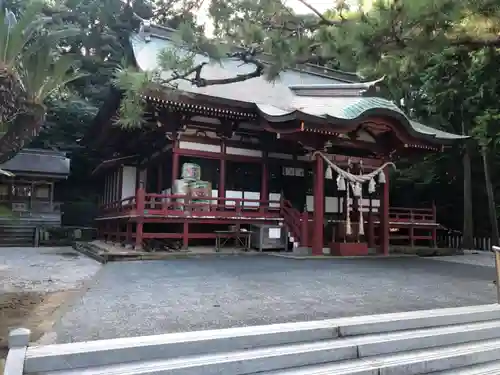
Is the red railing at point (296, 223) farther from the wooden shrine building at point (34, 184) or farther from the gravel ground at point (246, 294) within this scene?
the wooden shrine building at point (34, 184)

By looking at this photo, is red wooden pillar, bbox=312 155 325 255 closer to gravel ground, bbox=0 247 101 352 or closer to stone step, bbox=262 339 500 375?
gravel ground, bbox=0 247 101 352

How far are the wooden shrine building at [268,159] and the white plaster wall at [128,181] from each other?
5.75 feet

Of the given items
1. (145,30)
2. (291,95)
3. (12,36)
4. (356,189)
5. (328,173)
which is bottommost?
(356,189)

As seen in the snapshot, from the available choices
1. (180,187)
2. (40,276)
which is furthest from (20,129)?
(180,187)

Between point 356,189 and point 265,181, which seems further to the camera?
point 265,181

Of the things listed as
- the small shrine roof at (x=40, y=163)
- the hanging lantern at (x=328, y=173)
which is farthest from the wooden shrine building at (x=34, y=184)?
the hanging lantern at (x=328, y=173)

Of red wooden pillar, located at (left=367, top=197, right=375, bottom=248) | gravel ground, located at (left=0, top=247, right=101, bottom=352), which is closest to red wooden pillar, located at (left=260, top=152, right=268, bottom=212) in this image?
red wooden pillar, located at (left=367, top=197, right=375, bottom=248)

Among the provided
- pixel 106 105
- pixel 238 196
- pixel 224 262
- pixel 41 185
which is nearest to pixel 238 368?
pixel 224 262

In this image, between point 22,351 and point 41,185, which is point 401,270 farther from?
point 41,185

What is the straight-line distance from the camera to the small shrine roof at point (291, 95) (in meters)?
11.4

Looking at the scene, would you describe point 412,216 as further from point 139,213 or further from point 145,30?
point 145,30

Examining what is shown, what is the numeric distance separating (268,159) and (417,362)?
1048 cm

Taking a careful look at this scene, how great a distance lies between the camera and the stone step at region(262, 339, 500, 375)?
10.6ft

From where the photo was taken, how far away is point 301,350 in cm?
334
